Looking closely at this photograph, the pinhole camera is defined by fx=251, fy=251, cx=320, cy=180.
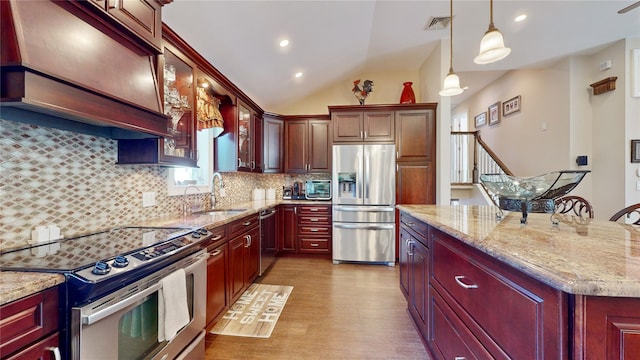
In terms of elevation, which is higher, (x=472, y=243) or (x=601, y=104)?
(x=601, y=104)

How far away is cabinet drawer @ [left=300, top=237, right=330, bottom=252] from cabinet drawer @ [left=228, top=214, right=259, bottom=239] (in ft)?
4.07

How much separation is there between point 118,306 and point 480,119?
779cm

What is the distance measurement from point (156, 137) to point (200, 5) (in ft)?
3.89

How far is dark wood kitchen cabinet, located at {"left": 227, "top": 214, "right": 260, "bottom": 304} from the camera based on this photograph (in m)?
2.34

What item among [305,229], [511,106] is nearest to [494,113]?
[511,106]

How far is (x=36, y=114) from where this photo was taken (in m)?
1.27

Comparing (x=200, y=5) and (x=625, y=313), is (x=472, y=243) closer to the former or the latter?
(x=625, y=313)

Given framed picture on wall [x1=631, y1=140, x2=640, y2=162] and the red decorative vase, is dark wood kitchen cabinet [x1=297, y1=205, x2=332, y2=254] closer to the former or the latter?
the red decorative vase

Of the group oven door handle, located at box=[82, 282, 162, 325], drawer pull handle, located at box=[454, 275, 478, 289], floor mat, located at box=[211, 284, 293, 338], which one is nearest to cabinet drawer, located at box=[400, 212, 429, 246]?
drawer pull handle, located at box=[454, 275, 478, 289]

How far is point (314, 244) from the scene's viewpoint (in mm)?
4059

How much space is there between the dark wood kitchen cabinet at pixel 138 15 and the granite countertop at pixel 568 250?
209 cm

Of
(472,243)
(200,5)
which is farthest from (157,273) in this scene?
(200,5)

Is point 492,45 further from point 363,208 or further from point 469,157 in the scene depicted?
point 469,157

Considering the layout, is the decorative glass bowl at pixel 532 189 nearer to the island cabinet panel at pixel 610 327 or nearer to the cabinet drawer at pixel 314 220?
the island cabinet panel at pixel 610 327
